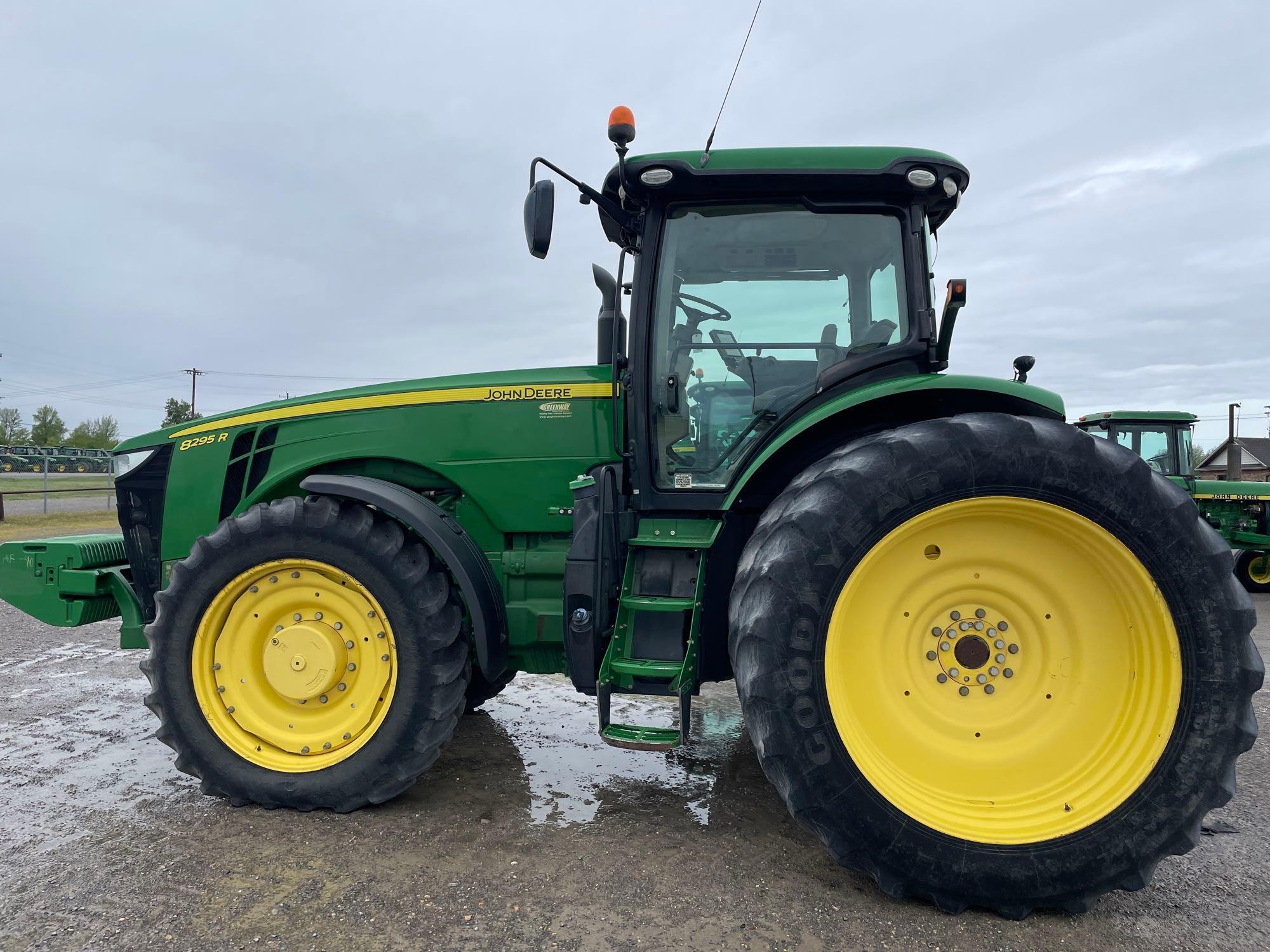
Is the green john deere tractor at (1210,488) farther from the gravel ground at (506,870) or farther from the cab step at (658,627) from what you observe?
the cab step at (658,627)

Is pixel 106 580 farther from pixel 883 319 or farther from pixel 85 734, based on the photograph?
pixel 883 319

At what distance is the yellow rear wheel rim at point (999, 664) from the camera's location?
2299 millimetres

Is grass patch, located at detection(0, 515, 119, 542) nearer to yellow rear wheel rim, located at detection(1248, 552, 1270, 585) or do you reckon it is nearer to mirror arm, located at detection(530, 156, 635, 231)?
mirror arm, located at detection(530, 156, 635, 231)

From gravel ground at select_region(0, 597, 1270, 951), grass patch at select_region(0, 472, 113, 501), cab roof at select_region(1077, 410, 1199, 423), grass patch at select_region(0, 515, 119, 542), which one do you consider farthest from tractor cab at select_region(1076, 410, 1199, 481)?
grass patch at select_region(0, 472, 113, 501)

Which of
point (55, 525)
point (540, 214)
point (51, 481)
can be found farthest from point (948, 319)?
point (51, 481)

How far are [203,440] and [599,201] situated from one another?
2.13m

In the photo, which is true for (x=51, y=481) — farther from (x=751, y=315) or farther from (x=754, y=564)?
(x=754, y=564)

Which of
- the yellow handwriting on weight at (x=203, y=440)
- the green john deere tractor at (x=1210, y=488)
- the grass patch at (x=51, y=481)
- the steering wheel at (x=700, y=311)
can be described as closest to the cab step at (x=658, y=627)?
the steering wheel at (x=700, y=311)

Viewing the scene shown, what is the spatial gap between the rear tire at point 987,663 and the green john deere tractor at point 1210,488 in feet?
28.8

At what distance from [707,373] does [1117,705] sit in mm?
1766

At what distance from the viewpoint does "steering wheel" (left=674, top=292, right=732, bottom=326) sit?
9.80ft

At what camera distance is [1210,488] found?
10.3m

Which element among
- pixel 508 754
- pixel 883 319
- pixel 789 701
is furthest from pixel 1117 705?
pixel 508 754

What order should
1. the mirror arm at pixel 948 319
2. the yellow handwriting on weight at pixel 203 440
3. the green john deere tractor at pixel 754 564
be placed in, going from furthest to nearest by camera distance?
the yellow handwriting on weight at pixel 203 440 → the mirror arm at pixel 948 319 → the green john deere tractor at pixel 754 564
